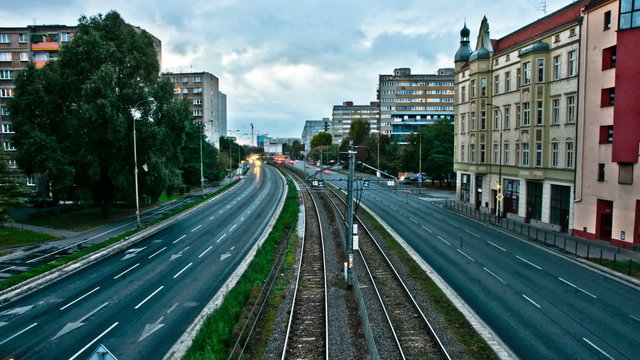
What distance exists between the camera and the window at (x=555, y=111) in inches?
1503

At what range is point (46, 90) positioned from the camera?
3906 centimetres

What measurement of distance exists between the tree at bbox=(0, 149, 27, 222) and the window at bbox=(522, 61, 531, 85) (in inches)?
1800

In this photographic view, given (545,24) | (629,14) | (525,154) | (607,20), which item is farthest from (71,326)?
(545,24)

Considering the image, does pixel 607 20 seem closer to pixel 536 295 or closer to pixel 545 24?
pixel 545 24

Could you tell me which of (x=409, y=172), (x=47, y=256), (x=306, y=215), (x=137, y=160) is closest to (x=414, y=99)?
(x=409, y=172)

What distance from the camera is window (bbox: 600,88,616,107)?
3222 centimetres

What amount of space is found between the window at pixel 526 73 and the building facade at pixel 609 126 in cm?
631

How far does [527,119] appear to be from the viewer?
4181cm

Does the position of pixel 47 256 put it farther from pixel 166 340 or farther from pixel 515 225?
pixel 515 225

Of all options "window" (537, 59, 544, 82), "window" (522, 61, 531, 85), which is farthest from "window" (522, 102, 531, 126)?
"window" (537, 59, 544, 82)

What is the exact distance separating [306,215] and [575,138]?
91.7ft

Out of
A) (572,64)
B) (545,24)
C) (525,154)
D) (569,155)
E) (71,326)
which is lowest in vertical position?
(71,326)

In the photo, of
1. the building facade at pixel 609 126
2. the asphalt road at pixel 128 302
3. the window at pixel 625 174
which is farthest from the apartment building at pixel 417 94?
the asphalt road at pixel 128 302

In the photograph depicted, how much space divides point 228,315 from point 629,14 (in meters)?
34.2
